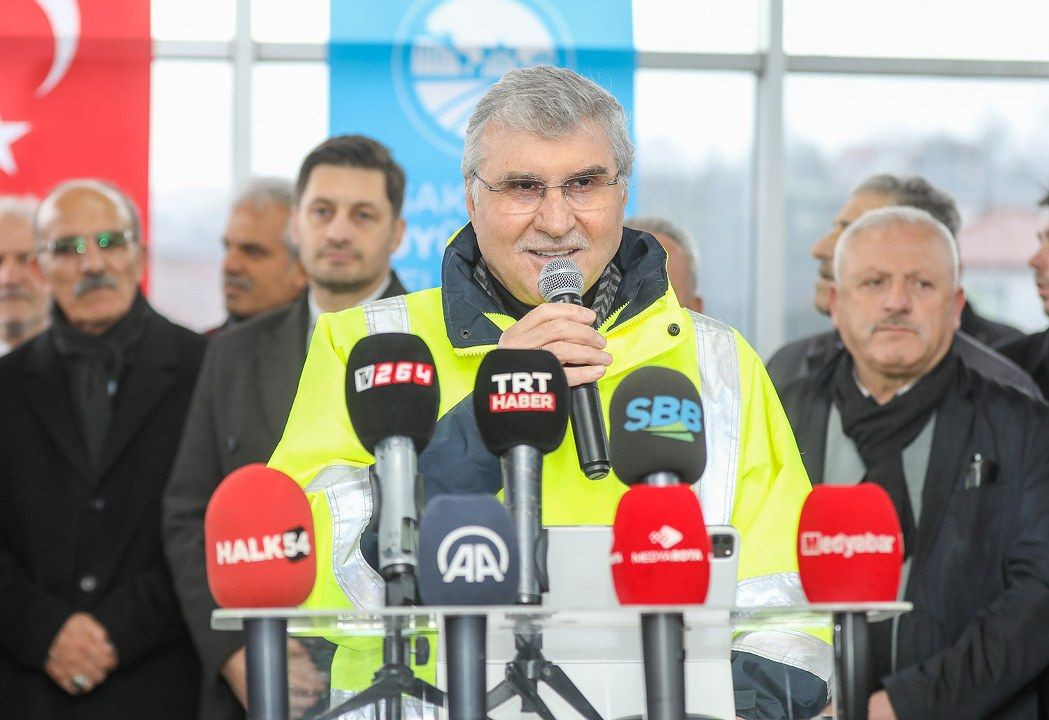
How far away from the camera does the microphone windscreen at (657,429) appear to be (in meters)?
1.94

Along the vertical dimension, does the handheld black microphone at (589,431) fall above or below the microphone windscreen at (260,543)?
above

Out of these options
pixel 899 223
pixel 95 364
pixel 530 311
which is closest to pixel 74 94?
pixel 95 364

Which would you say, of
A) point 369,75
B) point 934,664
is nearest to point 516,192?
point 934,664

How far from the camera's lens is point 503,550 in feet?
5.47

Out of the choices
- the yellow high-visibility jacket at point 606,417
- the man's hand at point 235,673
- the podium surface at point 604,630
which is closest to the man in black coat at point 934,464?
the yellow high-visibility jacket at point 606,417

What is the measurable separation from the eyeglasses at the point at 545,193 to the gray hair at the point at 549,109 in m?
0.07

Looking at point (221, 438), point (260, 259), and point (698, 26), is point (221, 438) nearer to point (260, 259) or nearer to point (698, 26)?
point (260, 259)

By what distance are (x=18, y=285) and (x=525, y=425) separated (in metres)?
4.65

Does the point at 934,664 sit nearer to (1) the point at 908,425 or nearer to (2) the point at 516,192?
(1) the point at 908,425

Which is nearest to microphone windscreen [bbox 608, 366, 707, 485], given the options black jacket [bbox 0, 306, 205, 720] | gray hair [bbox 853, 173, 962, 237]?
black jacket [bbox 0, 306, 205, 720]

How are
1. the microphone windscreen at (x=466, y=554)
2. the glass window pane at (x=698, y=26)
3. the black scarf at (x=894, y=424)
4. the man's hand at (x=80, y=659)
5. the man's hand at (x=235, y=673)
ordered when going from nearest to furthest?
the microphone windscreen at (x=466, y=554)
the black scarf at (x=894, y=424)
the man's hand at (x=235, y=673)
the man's hand at (x=80, y=659)
the glass window pane at (x=698, y=26)

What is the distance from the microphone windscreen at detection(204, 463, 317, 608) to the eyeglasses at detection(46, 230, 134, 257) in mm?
3395

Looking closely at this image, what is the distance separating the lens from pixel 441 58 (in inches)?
267

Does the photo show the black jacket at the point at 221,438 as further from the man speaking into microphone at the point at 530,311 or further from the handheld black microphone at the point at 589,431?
the handheld black microphone at the point at 589,431
